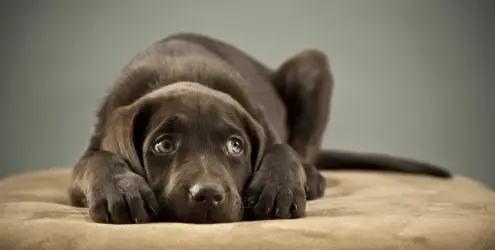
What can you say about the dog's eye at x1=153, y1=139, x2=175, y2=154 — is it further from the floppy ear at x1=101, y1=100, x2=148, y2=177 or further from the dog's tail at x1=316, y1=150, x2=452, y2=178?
the dog's tail at x1=316, y1=150, x2=452, y2=178

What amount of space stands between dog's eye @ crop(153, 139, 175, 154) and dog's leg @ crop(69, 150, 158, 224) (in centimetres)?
10

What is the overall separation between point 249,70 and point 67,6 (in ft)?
4.84

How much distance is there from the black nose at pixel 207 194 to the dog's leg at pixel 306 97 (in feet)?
5.12

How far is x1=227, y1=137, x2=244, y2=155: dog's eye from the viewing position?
84.7 inches

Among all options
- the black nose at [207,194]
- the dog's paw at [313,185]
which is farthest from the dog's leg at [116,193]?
the dog's paw at [313,185]

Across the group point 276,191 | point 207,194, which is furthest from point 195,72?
point 207,194

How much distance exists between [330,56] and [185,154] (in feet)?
8.10

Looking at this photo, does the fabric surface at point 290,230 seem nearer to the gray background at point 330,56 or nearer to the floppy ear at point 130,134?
the floppy ear at point 130,134

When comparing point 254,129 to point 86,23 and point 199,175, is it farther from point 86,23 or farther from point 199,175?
point 86,23

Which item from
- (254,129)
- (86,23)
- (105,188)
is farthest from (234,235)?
(86,23)

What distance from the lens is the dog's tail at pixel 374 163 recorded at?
3.40 metres

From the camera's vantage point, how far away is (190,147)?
2.07 meters

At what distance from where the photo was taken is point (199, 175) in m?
1.92

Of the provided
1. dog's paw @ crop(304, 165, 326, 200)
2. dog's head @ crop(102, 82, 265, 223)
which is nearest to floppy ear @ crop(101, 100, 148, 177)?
dog's head @ crop(102, 82, 265, 223)
